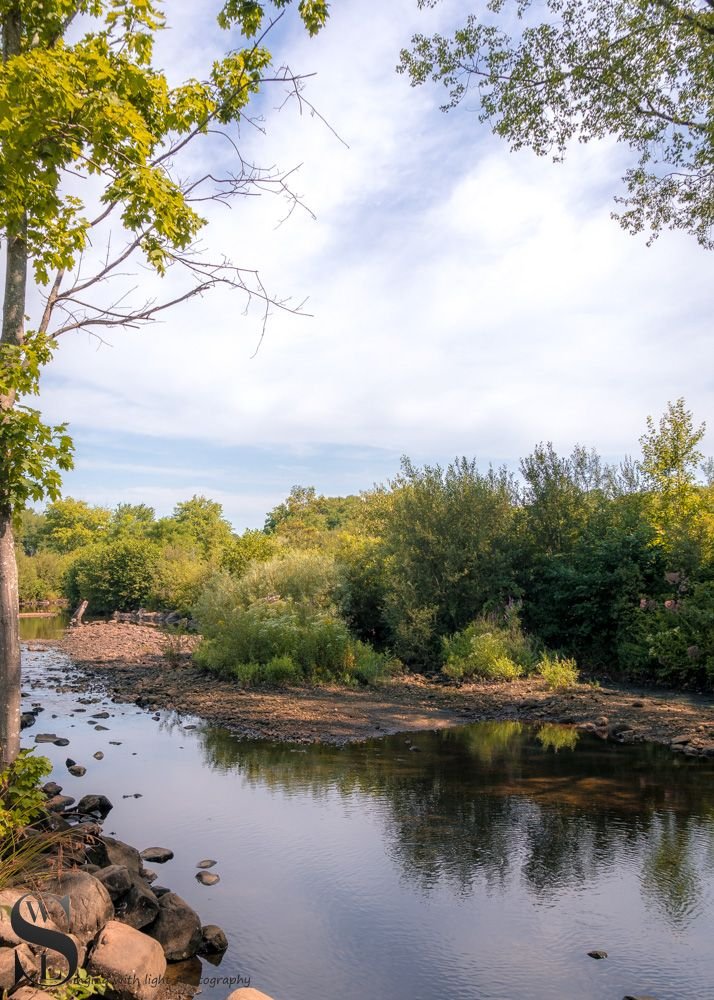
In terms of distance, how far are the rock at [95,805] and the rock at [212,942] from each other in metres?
3.17

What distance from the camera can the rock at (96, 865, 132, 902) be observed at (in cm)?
559

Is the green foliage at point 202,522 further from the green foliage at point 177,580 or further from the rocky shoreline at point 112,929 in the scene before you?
the rocky shoreline at point 112,929

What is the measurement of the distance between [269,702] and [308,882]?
837 cm

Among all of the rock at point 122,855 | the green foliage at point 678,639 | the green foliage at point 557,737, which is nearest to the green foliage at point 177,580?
the green foliage at point 678,639

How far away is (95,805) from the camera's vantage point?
8.46 metres

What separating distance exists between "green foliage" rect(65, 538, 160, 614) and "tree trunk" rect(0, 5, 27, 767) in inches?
1264

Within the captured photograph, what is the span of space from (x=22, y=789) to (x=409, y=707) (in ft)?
32.1

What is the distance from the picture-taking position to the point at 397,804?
8945 millimetres

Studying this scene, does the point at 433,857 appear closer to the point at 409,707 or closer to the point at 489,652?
the point at 409,707

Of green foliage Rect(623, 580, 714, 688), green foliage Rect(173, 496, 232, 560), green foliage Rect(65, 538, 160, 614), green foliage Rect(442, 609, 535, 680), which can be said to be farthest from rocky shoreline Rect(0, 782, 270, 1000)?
green foliage Rect(173, 496, 232, 560)

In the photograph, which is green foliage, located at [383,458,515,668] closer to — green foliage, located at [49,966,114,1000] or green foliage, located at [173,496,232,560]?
green foliage, located at [49,966,114,1000]

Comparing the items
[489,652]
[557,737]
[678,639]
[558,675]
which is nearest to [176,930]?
[557,737]

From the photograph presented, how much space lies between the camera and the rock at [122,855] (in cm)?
629

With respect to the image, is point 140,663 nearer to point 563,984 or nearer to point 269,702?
point 269,702
